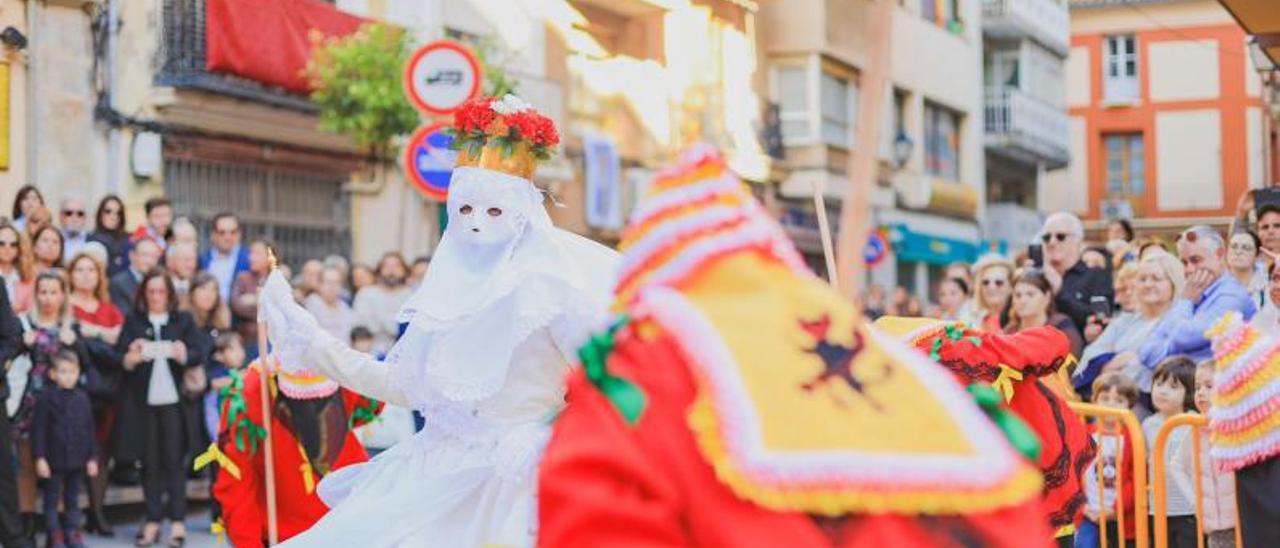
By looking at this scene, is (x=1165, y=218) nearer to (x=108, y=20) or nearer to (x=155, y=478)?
(x=108, y=20)

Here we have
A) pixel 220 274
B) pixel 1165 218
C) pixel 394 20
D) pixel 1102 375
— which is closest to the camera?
pixel 1102 375

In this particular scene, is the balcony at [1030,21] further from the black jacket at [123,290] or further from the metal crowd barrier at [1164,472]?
the metal crowd barrier at [1164,472]

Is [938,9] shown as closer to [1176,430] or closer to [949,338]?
[1176,430]

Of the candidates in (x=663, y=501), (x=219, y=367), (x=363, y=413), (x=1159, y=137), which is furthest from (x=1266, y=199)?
(x=1159, y=137)

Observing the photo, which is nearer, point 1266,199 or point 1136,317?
point 1266,199

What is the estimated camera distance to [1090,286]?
36.4 ft

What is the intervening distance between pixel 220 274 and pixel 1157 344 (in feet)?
21.8

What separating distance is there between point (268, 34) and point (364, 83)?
98 centimetres

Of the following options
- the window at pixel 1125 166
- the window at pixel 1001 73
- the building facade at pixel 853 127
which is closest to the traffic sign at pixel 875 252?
the building facade at pixel 853 127

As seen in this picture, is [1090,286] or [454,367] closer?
[454,367]

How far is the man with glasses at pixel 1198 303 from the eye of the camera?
9070mm

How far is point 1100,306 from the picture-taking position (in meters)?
11.0

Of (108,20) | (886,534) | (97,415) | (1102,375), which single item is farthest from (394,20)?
(886,534)

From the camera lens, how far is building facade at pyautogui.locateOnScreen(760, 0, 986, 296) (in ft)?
98.7
